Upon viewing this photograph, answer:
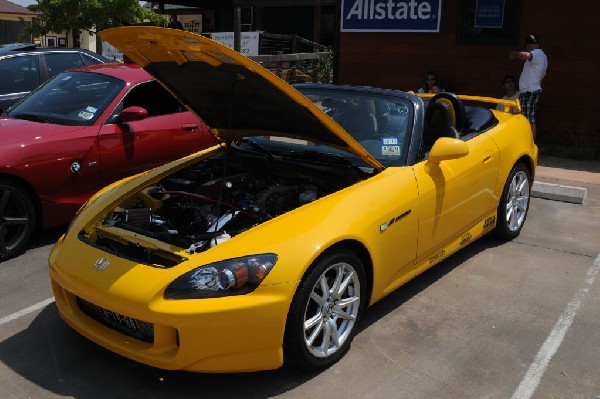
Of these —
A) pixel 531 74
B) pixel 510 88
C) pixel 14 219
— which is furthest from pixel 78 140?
pixel 510 88

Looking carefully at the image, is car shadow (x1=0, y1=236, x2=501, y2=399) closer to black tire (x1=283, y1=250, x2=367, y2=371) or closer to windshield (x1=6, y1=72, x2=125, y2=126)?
black tire (x1=283, y1=250, x2=367, y2=371)

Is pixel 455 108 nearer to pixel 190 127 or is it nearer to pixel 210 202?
pixel 210 202

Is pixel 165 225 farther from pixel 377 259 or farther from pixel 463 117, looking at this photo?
pixel 463 117

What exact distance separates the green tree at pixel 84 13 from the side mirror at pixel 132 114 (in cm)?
1333

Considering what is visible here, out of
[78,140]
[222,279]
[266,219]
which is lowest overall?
[222,279]

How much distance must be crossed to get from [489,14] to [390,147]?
22.7 feet

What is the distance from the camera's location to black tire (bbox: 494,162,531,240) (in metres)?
5.17

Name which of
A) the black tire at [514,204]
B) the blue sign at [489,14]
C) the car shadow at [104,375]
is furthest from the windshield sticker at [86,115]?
the blue sign at [489,14]

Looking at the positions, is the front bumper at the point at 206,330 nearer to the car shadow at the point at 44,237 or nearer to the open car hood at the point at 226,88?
the open car hood at the point at 226,88

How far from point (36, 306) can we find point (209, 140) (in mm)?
2794

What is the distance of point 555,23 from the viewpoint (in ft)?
31.0

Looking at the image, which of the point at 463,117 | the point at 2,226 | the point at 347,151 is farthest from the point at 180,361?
the point at 463,117

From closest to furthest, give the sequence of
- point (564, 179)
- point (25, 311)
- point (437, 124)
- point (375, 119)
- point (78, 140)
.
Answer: point (25, 311) < point (375, 119) < point (437, 124) < point (78, 140) < point (564, 179)

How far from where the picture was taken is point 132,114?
5.57 metres
